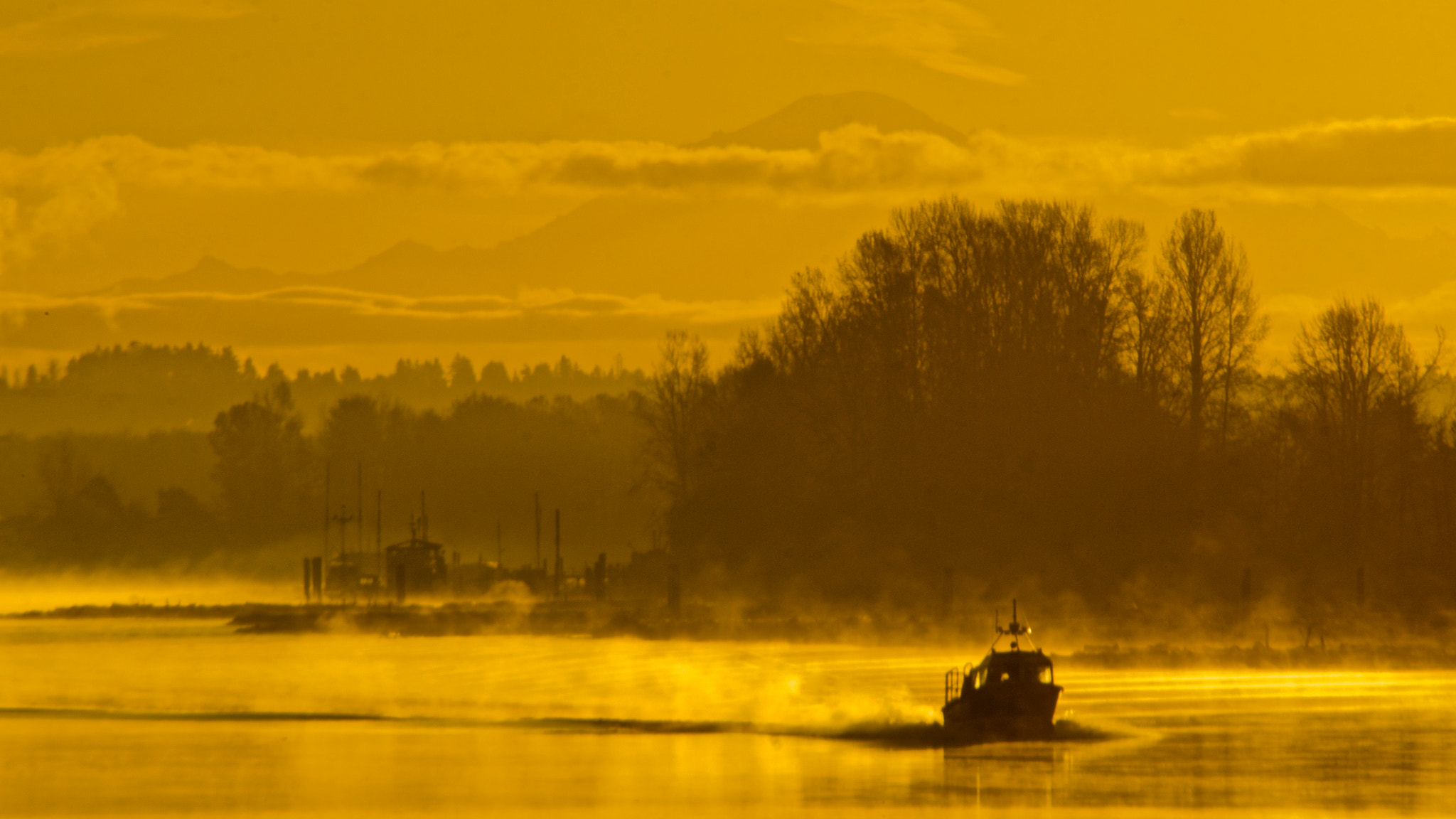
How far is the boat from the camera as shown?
76188 mm

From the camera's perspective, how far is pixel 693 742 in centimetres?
8069

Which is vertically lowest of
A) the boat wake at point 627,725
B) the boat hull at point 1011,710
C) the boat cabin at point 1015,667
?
the boat wake at point 627,725

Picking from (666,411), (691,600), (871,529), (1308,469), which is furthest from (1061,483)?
(666,411)

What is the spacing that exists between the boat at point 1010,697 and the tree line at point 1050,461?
3657 cm

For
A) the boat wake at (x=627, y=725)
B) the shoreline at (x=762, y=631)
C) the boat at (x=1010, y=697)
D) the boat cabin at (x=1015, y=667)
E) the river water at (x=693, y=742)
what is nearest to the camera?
the river water at (x=693, y=742)

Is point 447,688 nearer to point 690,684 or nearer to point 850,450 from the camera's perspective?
point 690,684

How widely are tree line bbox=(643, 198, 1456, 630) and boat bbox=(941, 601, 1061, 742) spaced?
36.6m

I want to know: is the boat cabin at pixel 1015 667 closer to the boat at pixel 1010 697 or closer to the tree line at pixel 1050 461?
the boat at pixel 1010 697

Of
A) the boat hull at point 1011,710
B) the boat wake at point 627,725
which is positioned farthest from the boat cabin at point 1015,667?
the boat wake at point 627,725

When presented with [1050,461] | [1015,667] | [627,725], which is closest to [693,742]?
[627,725]

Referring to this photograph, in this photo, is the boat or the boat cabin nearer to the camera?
the boat cabin

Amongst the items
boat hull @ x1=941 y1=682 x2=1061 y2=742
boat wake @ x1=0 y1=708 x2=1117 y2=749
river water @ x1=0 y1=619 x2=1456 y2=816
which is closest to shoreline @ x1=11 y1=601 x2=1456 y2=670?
river water @ x1=0 y1=619 x2=1456 y2=816

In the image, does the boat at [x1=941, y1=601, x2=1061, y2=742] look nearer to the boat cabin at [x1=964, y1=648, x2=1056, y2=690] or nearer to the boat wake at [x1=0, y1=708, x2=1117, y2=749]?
the boat cabin at [x1=964, y1=648, x2=1056, y2=690]

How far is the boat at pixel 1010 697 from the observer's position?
7619 cm
